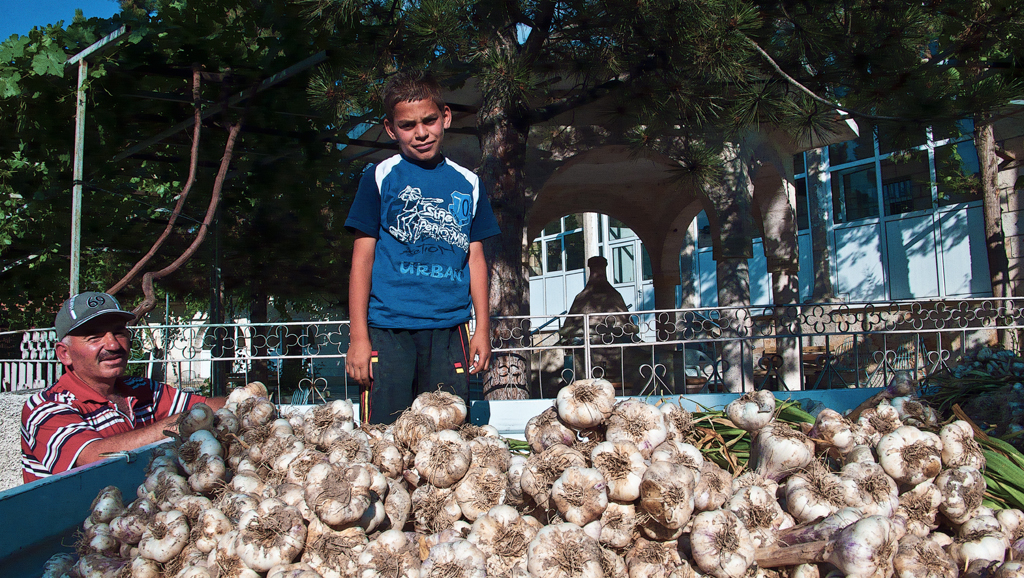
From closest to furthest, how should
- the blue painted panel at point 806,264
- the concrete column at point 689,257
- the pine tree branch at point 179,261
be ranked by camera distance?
the pine tree branch at point 179,261 → the concrete column at point 689,257 → the blue painted panel at point 806,264

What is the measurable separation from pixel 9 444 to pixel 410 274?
457cm

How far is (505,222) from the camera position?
5406mm

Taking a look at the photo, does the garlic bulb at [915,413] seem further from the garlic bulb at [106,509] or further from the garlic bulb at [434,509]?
the garlic bulb at [106,509]

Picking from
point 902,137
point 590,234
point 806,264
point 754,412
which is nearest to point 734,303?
point 902,137

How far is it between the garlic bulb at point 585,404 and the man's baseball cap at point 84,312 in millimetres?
1854

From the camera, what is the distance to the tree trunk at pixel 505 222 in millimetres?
5387

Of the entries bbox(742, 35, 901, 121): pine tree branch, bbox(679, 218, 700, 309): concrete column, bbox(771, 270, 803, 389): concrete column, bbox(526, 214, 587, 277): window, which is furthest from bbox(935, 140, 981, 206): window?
bbox(742, 35, 901, 121): pine tree branch

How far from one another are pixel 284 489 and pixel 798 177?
1876 cm

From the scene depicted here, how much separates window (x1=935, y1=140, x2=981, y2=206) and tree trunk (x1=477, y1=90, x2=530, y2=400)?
11955 mm

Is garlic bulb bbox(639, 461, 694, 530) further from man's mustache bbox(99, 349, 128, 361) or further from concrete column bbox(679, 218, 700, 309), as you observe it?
concrete column bbox(679, 218, 700, 309)

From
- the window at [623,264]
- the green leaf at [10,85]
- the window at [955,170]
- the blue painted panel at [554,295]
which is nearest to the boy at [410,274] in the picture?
the green leaf at [10,85]

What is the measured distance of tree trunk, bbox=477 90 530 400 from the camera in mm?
5387

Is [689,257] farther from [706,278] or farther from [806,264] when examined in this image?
[806,264]

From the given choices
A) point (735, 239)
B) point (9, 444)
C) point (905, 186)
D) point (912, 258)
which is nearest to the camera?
point (9, 444)
